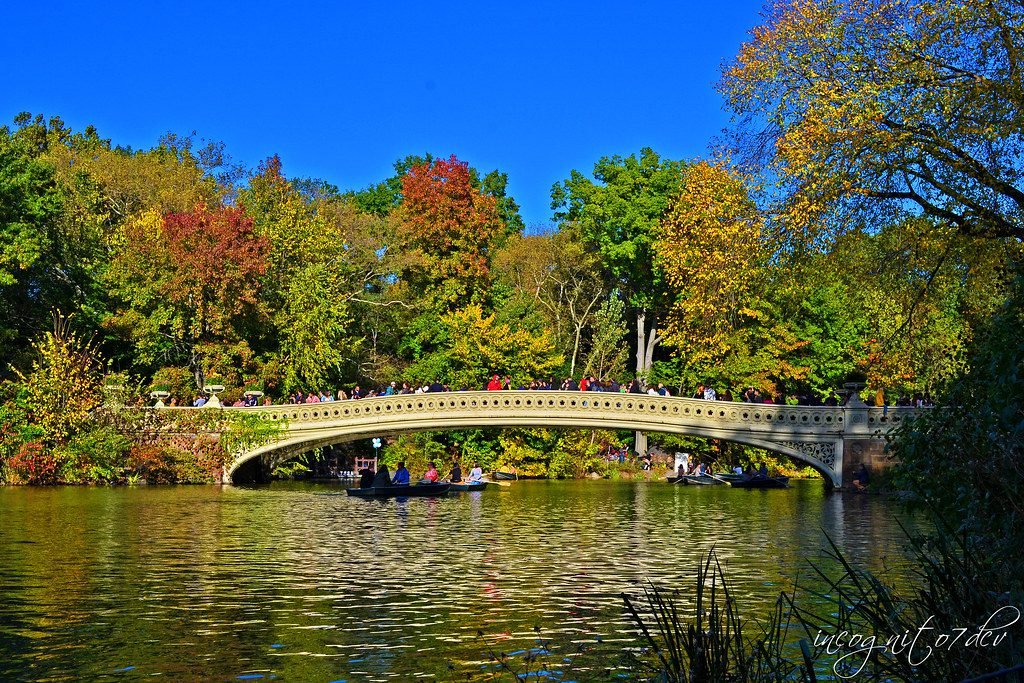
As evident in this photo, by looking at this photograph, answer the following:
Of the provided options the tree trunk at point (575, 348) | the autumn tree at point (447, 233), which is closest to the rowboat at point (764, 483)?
the tree trunk at point (575, 348)

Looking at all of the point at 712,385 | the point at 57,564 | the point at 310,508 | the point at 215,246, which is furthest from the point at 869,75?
the point at 712,385

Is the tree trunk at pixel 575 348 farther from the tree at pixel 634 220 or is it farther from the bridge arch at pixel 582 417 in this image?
the bridge arch at pixel 582 417

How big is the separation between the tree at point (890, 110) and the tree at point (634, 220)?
31293mm

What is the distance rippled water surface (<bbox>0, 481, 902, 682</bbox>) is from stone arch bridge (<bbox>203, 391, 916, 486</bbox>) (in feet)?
15.9


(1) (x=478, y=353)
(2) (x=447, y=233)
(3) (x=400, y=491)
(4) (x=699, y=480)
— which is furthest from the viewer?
(2) (x=447, y=233)

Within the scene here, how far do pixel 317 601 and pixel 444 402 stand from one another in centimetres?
2492

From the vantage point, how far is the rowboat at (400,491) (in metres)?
37.7

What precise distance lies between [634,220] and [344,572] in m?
35.7

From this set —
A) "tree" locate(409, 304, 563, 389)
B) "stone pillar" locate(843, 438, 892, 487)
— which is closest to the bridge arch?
"stone pillar" locate(843, 438, 892, 487)

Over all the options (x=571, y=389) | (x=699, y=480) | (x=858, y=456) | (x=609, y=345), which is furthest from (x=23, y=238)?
(x=858, y=456)

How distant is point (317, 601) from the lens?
1719 cm

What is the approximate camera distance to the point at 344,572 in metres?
20.3

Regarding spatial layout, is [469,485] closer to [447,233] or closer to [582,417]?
[582,417]

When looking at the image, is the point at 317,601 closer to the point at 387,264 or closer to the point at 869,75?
the point at 869,75
